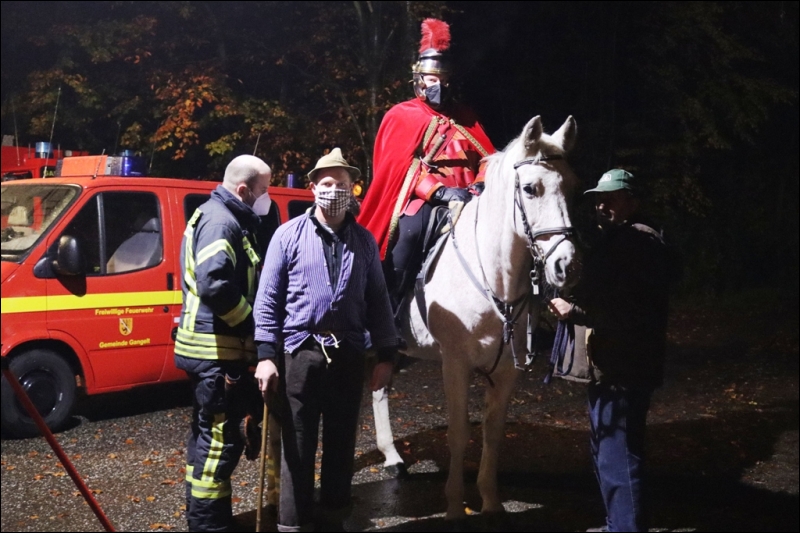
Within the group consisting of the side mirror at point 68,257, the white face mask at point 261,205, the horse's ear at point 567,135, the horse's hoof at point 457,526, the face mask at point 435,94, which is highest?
the face mask at point 435,94

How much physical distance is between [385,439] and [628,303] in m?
2.64

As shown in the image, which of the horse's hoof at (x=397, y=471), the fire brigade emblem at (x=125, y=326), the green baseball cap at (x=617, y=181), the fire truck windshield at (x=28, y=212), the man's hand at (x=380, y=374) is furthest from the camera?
the fire brigade emblem at (x=125, y=326)

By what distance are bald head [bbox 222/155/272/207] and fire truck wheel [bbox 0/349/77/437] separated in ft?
11.1

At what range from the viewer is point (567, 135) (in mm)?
4469

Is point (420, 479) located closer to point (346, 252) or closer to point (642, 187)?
point (346, 252)

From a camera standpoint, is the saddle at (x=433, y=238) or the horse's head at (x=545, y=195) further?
the saddle at (x=433, y=238)

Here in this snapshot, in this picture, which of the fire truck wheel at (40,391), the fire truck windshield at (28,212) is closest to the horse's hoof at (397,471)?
the fire truck wheel at (40,391)

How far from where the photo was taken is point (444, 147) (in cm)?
569

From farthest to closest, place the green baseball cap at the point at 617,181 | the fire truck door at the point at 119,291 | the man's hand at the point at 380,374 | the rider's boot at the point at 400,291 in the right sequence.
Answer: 1. the fire truck door at the point at 119,291
2. the rider's boot at the point at 400,291
3. the man's hand at the point at 380,374
4. the green baseball cap at the point at 617,181

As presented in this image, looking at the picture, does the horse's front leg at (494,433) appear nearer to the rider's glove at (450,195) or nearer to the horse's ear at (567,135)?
the rider's glove at (450,195)

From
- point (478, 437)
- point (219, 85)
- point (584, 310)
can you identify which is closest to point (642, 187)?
point (219, 85)

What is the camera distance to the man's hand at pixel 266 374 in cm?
402

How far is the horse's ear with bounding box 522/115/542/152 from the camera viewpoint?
14.2 feet

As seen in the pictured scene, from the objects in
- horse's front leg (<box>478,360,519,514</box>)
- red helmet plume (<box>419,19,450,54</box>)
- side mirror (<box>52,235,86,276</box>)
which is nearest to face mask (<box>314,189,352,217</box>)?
horse's front leg (<box>478,360,519,514</box>)
